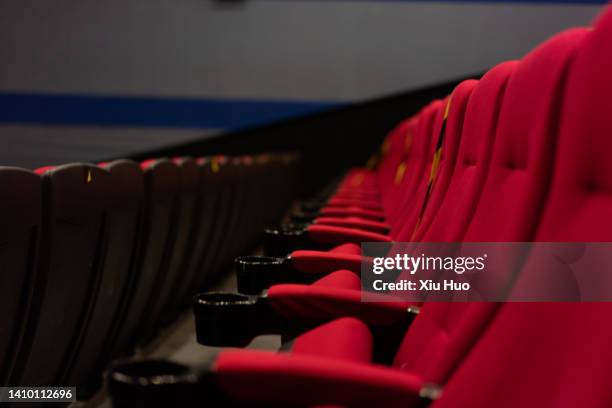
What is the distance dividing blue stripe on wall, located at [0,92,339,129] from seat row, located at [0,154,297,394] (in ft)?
6.61

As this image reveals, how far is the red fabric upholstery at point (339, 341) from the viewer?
381mm

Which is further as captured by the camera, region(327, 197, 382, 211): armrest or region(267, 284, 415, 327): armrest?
region(327, 197, 382, 211): armrest

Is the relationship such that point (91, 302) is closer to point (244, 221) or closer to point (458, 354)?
point (458, 354)

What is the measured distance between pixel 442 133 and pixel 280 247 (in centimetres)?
24

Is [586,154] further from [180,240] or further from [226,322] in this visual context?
[180,240]

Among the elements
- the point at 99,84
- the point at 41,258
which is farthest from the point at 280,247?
the point at 99,84

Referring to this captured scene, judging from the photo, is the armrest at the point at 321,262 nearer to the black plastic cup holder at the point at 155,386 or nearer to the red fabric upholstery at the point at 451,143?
the red fabric upholstery at the point at 451,143

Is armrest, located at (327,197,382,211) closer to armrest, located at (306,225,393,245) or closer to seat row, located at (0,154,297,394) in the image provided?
seat row, located at (0,154,297,394)

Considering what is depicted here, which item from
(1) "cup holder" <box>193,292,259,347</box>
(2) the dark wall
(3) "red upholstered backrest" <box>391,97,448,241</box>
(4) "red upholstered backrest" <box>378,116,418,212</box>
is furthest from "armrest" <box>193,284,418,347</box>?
(2) the dark wall

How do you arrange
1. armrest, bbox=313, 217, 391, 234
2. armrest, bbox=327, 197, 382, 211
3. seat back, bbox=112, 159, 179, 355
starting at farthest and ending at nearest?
armrest, bbox=327, 197, 382, 211, armrest, bbox=313, 217, 391, 234, seat back, bbox=112, 159, 179, 355

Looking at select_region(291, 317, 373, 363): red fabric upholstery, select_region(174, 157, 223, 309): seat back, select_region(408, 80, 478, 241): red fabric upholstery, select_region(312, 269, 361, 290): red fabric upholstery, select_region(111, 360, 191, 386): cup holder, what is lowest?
select_region(174, 157, 223, 309): seat back

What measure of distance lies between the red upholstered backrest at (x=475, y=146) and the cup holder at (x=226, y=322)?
0.14m

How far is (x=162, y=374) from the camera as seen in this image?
10.9 inches

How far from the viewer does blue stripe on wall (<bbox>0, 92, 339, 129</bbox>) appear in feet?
10.4
